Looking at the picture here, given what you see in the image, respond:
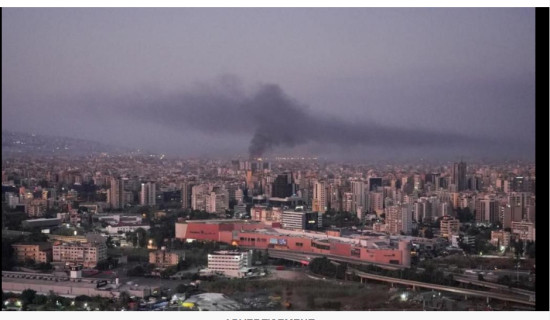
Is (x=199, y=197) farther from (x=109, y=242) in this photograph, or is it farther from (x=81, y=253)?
(x=81, y=253)

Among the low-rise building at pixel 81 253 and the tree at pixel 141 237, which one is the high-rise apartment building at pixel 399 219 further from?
the low-rise building at pixel 81 253

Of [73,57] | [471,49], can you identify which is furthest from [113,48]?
[471,49]

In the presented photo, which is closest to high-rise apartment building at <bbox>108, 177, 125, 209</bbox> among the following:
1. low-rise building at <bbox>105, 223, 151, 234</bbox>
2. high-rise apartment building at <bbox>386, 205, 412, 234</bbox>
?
low-rise building at <bbox>105, 223, 151, 234</bbox>

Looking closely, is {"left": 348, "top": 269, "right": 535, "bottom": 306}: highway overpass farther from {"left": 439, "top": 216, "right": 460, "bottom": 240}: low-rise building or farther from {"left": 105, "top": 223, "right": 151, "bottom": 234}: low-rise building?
{"left": 105, "top": 223, "right": 151, "bottom": 234}: low-rise building

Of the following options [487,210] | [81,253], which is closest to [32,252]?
[81,253]

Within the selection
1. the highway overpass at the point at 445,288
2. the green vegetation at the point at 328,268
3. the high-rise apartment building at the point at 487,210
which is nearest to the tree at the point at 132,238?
the green vegetation at the point at 328,268

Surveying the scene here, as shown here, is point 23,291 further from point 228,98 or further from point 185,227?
point 228,98
